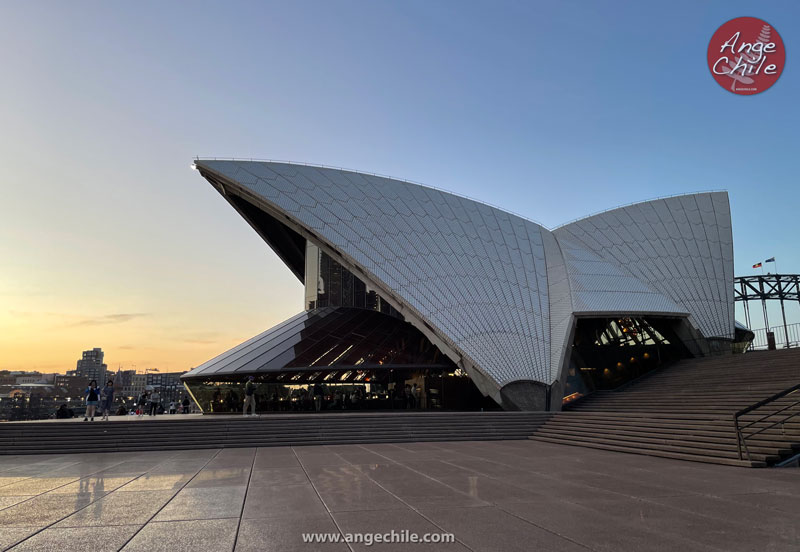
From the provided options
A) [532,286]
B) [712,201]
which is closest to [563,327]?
[532,286]

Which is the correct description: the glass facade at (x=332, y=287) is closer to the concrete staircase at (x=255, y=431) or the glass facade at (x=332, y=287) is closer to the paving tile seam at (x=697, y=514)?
the concrete staircase at (x=255, y=431)

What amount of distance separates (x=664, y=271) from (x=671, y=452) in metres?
16.6

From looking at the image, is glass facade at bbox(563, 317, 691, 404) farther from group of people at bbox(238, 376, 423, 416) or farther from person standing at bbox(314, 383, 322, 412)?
A: person standing at bbox(314, 383, 322, 412)

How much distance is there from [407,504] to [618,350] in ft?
69.2

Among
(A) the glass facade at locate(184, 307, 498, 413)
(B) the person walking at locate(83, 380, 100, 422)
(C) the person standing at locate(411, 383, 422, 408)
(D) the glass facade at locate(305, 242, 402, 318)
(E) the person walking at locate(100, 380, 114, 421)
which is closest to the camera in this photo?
(B) the person walking at locate(83, 380, 100, 422)

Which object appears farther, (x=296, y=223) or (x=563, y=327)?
(x=296, y=223)

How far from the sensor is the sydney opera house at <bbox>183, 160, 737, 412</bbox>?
21609mm

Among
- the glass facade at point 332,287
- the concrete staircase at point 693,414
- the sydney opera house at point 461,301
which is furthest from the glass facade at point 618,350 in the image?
the glass facade at point 332,287

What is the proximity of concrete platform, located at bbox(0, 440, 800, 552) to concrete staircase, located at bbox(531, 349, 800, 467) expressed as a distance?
44.7 inches

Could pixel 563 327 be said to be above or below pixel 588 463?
above

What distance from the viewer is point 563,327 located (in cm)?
2238

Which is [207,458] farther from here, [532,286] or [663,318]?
[663,318]

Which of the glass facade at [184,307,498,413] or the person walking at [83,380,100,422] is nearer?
the person walking at [83,380,100,422]

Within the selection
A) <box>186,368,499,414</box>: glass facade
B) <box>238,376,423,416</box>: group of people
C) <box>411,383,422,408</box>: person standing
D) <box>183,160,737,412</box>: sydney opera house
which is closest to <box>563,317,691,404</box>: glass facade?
<box>183,160,737,412</box>: sydney opera house
